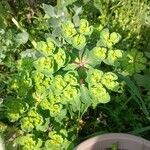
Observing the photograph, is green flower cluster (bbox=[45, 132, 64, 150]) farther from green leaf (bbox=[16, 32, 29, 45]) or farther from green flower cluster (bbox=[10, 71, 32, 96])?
green leaf (bbox=[16, 32, 29, 45])

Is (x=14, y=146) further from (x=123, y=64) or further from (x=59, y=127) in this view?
(x=123, y=64)

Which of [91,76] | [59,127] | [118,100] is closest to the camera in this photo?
[91,76]

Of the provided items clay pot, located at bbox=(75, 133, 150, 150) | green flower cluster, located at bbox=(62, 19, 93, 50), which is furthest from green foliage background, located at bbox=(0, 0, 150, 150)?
clay pot, located at bbox=(75, 133, 150, 150)

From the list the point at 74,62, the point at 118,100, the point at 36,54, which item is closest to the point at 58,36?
Result: the point at 36,54

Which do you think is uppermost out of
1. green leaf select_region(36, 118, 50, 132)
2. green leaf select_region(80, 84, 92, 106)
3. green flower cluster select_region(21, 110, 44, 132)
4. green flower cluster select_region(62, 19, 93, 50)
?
green flower cluster select_region(62, 19, 93, 50)

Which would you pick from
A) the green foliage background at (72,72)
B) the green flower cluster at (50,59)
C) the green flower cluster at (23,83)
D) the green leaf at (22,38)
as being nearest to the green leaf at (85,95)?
the green foliage background at (72,72)

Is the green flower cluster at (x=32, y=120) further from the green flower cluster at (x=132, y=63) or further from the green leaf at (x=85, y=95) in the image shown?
the green flower cluster at (x=132, y=63)
